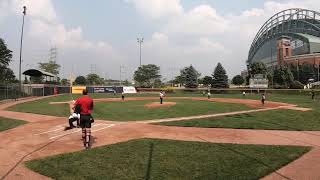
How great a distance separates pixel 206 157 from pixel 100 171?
3.38 m

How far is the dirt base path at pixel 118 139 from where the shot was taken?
33.9 ft

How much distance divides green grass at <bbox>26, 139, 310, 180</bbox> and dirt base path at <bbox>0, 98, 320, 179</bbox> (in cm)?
50

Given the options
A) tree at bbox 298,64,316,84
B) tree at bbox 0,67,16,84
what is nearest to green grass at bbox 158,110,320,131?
tree at bbox 0,67,16,84

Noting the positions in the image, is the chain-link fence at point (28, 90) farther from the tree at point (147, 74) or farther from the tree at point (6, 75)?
the tree at point (147, 74)

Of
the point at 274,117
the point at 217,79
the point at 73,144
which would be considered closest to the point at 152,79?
the point at 217,79

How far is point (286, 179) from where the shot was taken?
31.1 ft

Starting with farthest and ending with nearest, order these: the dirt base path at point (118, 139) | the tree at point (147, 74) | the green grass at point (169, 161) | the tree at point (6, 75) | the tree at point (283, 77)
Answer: the tree at point (147, 74) < the tree at point (283, 77) < the tree at point (6, 75) < the dirt base path at point (118, 139) < the green grass at point (169, 161)

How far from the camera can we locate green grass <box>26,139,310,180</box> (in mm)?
9852

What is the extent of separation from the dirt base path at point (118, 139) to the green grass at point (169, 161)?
19.6 inches

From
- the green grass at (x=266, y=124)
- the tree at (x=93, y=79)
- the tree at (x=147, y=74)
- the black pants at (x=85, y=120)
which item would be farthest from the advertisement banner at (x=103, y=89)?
the black pants at (x=85, y=120)

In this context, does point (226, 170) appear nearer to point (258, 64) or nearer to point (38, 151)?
point (38, 151)

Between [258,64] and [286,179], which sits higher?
[258,64]

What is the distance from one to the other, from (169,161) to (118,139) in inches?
181

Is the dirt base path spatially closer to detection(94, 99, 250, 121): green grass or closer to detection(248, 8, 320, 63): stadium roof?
detection(94, 99, 250, 121): green grass
